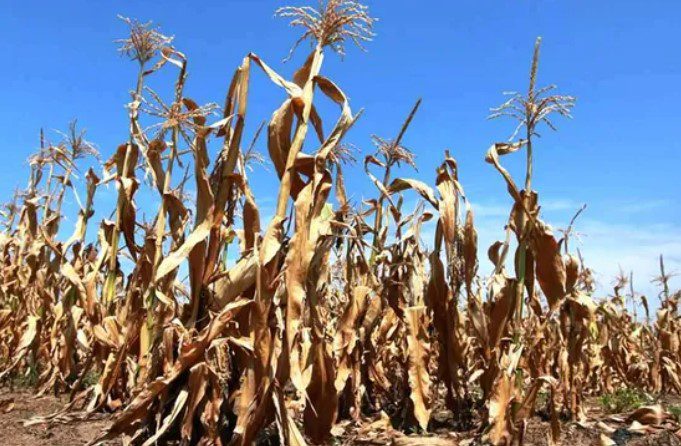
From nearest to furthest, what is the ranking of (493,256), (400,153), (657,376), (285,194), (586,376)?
(285,194), (493,256), (400,153), (586,376), (657,376)

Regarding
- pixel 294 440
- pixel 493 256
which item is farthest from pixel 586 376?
pixel 294 440

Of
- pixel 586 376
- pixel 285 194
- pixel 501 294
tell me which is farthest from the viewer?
pixel 586 376

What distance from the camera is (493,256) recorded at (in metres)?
3.82

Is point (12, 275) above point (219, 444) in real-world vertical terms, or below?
above

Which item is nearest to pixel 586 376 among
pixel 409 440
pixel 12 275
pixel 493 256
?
pixel 493 256

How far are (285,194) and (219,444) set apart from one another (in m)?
1.25

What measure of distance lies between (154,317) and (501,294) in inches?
79.1

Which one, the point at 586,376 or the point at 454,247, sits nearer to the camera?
the point at 454,247

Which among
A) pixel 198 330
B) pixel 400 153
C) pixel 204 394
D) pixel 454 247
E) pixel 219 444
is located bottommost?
pixel 219 444

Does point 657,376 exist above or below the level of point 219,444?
above

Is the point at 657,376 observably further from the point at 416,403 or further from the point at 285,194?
the point at 285,194

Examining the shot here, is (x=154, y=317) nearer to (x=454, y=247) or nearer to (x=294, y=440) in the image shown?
(x=294, y=440)

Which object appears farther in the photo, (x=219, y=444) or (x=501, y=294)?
(x=501, y=294)

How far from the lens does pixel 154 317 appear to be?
10.9ft
